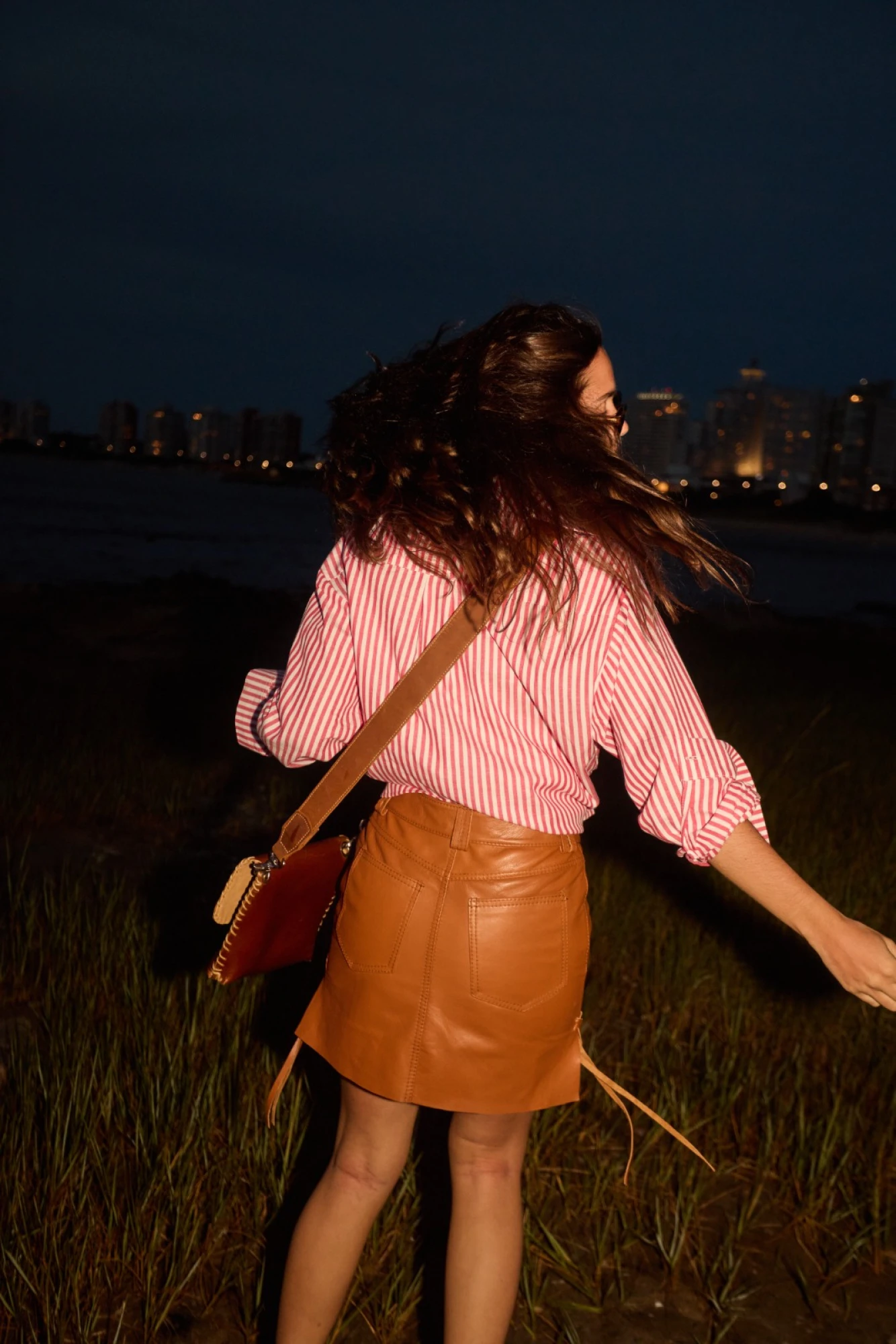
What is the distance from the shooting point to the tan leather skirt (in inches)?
65.6

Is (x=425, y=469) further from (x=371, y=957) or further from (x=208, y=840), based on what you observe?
(x=208, y=840)

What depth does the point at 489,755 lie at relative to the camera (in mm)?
1668

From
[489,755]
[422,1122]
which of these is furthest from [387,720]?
[422,1122]

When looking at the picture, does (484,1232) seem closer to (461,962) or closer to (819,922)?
(461,962)

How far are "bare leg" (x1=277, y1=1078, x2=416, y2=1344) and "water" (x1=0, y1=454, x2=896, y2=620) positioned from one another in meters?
1.05

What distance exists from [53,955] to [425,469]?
2.60m

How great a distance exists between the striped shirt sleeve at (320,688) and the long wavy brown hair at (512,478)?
11cm

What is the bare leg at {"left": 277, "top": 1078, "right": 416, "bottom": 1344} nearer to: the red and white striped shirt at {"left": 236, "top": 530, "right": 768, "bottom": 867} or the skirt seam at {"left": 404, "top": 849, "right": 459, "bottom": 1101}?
the skirt seam at {"left": 404, "top": 849, "right": 459, "bottom": 1101}

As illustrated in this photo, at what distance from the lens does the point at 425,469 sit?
5.54 feet

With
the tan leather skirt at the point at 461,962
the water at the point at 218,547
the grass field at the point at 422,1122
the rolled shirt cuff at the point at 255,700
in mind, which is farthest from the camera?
the water at the point at 218,547

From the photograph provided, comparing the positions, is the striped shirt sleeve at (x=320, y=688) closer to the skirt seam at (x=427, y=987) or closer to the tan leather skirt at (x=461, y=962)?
the tan leather skirt at (x=461, y=962)

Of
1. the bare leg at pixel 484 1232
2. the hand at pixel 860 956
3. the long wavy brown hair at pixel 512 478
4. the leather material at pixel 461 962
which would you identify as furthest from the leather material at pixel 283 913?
the hand at pixel 860 956

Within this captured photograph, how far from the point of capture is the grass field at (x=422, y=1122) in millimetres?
2381


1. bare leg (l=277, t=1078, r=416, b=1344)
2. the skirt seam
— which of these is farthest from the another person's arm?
bare leg (l=277, t=1078, r=416, b=1344)
